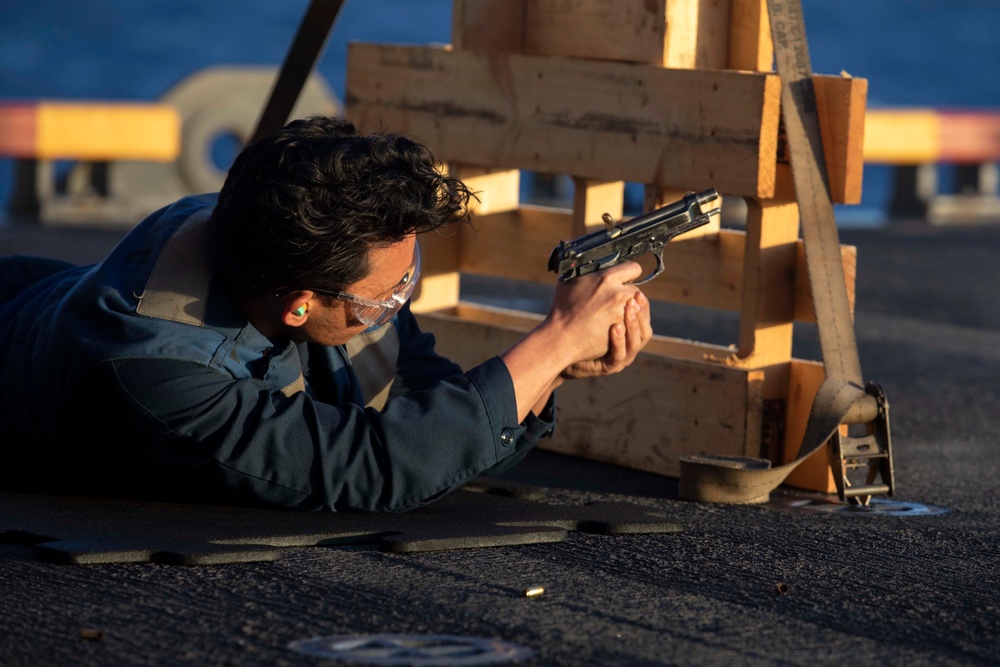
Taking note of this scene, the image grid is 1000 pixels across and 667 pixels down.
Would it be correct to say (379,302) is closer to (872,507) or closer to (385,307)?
(385,307)

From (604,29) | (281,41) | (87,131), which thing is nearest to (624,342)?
(604,29)

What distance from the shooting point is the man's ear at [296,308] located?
128 inches

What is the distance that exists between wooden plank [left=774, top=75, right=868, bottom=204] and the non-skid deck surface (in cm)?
111

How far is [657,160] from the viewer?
14.5 feet

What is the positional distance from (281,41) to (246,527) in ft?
143

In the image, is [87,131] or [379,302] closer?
[379,302]

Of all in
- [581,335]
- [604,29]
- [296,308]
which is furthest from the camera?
[604,29]

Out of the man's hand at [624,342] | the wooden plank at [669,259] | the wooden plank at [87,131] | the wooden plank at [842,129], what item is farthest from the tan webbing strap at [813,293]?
the wooden plank at [87,131]

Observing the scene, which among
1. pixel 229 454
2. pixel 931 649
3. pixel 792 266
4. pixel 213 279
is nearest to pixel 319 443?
pixel 229 454

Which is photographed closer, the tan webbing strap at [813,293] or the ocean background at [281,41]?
the tan webbing strap at [813,293]

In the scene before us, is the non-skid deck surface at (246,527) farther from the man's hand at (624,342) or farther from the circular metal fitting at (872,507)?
the circular metal fitting at (872,507)

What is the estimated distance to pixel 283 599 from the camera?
112 inches

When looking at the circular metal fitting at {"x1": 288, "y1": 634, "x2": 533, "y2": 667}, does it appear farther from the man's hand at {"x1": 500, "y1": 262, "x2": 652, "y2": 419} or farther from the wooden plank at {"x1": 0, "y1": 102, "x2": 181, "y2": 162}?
the wooden plank at {"x1": 0, "y1": 102, "x2": 181, "y2": 162}

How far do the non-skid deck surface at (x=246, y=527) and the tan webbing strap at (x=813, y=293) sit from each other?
13.1 inches
